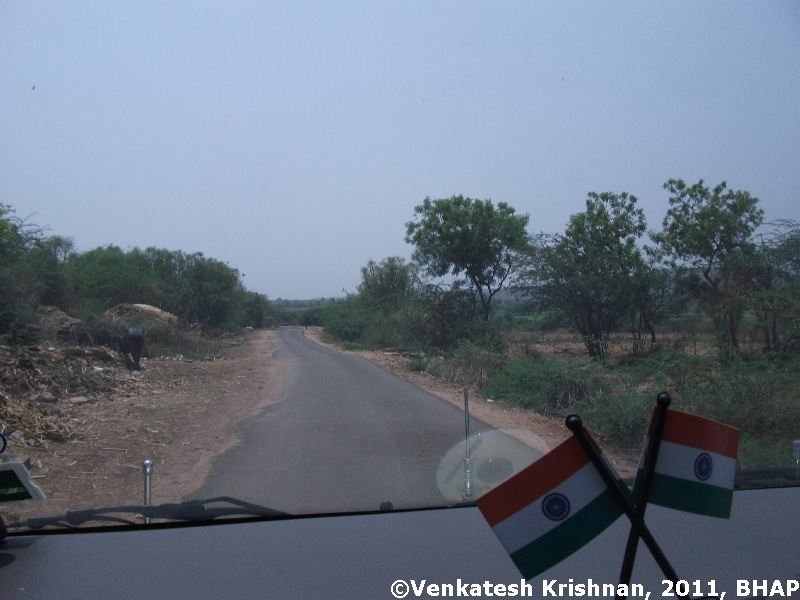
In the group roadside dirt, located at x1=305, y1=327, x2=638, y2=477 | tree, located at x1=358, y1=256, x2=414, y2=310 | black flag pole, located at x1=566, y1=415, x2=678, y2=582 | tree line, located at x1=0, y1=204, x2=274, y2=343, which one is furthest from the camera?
tree, located at x1=358, y1=256, x2=414, y2=310

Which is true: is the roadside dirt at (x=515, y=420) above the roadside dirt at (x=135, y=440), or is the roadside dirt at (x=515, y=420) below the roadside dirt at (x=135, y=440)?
below

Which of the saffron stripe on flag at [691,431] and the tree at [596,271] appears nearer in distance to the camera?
the saffron stripe on flag at [691,431]

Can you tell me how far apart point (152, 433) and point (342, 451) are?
12.3ft

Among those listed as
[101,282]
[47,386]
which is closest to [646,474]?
[47,386]

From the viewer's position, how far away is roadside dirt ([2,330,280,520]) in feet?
26.0

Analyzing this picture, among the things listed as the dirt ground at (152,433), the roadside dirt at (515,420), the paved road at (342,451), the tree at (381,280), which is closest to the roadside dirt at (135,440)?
the dirt ground at (152,433)

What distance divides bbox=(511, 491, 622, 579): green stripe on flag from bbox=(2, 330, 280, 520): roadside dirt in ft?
15.8

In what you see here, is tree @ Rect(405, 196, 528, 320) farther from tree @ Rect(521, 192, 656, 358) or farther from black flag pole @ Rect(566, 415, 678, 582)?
black flag pole @ Rect(566, 415, 678, 582)

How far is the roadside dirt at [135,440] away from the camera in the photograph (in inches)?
312

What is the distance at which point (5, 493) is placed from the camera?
16.3 ft

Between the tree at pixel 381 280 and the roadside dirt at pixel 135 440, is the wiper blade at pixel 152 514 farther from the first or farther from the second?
the tree at pixel 381 280

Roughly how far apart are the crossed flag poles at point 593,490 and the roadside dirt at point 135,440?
4.83m

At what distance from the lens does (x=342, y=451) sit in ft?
30.7

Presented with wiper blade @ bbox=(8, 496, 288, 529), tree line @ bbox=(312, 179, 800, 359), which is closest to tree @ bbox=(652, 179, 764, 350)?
tree line @ bbox=(312, 179, 800, 359)
